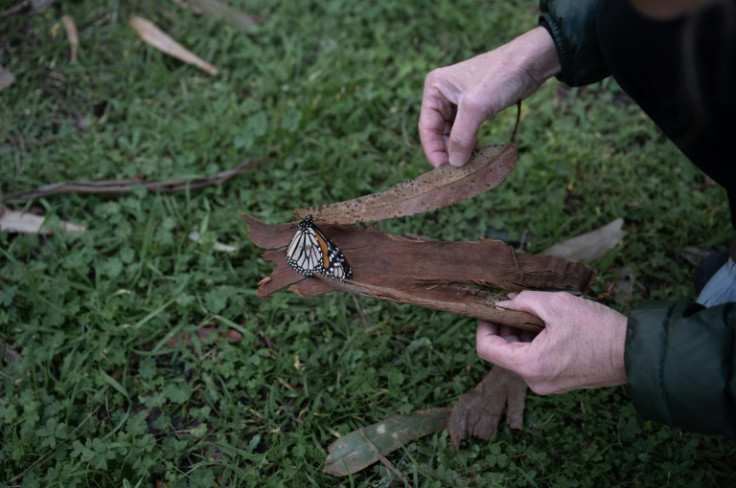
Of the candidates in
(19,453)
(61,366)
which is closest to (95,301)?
(61,366)

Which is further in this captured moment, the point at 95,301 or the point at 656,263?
the point at 656,263

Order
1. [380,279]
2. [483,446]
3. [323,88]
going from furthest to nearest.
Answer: [323,88]
[483,446]
[380,279]

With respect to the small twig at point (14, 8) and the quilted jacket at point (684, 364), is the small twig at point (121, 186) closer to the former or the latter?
the small twig at point (14, 8)

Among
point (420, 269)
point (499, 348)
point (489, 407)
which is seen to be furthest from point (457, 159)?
point (489, 407)

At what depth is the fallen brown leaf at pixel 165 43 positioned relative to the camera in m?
3.73

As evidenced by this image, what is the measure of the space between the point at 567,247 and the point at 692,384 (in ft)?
4.31

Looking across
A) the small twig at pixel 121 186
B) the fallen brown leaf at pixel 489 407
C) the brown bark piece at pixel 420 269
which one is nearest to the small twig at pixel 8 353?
the small twig at pixel 121 186

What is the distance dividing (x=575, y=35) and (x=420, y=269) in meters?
1.02

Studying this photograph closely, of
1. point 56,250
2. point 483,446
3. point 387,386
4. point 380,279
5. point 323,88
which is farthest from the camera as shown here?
point 323,88

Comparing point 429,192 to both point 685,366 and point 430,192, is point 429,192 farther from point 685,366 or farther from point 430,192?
point 685,366

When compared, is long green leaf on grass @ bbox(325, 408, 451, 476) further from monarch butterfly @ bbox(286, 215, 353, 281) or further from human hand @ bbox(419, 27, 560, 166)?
human hand @ bbox(419, 27, 560, 166)

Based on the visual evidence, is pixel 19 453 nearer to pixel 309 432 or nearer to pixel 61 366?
pixel 61 366

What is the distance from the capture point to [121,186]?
3148 millimetres

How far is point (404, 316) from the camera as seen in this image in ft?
9.20
